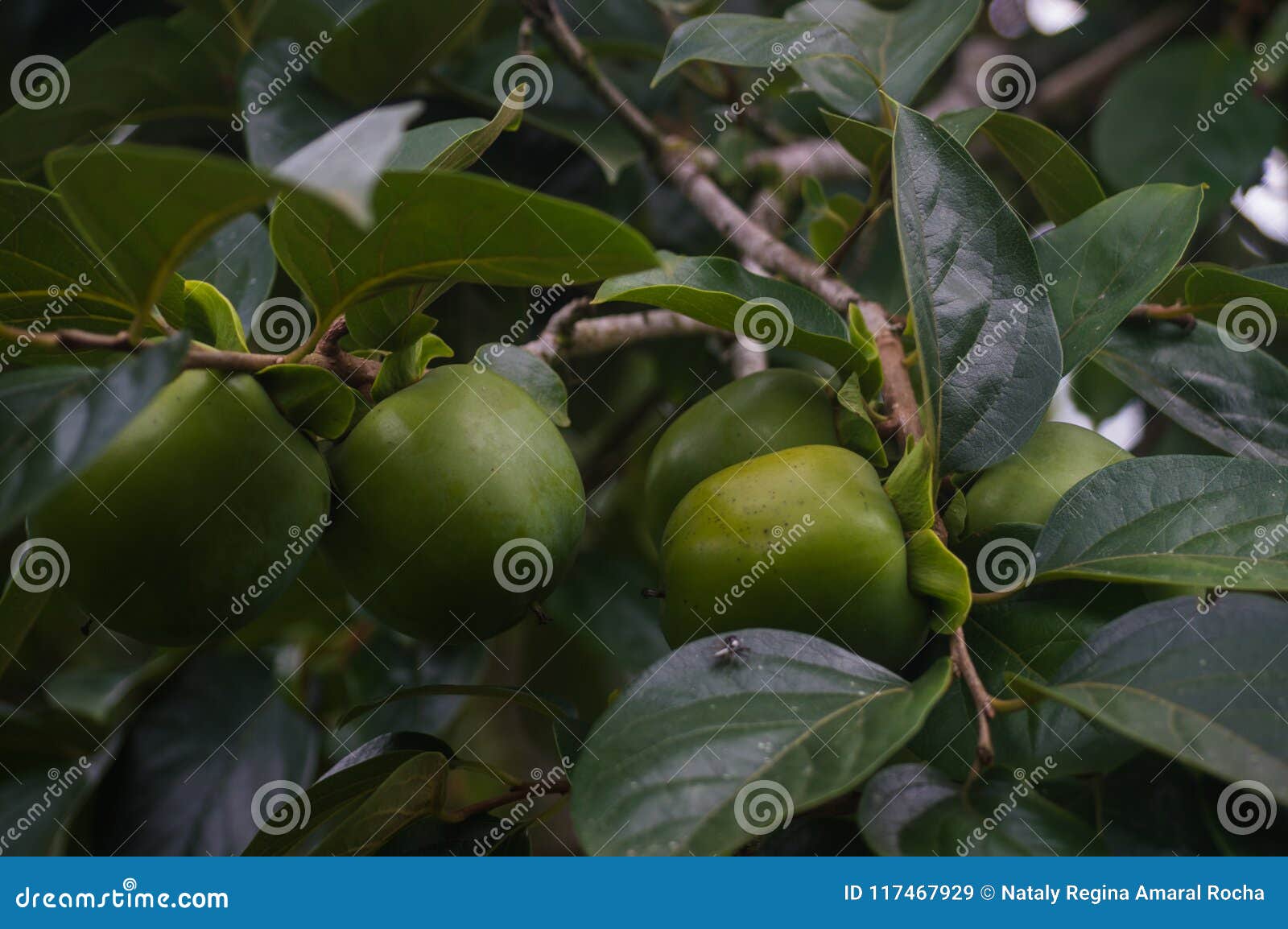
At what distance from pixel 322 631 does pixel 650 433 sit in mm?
648

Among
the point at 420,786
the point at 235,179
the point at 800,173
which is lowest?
the point at 420,786

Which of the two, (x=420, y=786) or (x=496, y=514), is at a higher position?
(x=496, y=514)

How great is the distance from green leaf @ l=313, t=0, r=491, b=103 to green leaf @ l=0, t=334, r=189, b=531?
2.70 ft

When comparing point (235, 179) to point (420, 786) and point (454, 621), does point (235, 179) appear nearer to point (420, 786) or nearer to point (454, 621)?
point (454, 621)

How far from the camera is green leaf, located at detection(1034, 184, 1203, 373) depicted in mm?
855

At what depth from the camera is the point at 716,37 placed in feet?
3.29

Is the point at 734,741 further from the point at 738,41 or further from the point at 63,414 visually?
the point at 738,41

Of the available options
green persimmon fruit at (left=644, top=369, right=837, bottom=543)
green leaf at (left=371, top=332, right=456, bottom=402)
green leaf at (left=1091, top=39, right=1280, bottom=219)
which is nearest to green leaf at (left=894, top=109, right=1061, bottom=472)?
green persimmon fruit at (left=644, top=369, right=837, bottom=543)

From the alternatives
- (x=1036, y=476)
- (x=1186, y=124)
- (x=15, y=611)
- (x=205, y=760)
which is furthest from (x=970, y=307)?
(x=1186, y=124)

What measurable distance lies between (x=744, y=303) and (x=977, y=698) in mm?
351

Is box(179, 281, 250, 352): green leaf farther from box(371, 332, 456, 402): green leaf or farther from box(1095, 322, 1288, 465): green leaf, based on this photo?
box(1095, 322, 1288, 465): green leaf

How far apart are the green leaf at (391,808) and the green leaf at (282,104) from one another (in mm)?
772

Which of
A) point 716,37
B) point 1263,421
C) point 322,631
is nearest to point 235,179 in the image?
point 716,37

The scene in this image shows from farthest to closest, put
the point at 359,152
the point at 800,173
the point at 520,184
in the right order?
the point at 800,173 → the point at 520,184 → the point at 359,152
